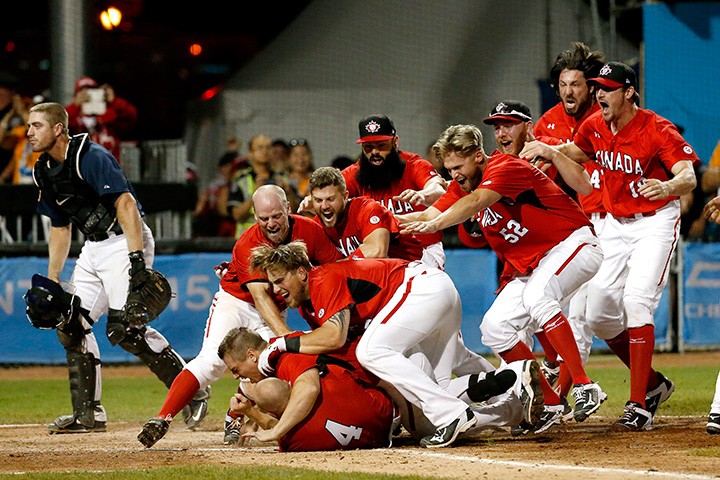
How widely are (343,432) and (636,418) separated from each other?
6.75 ft

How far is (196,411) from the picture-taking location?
7.52 metres

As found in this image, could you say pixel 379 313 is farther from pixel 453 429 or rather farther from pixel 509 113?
pixel 509 113

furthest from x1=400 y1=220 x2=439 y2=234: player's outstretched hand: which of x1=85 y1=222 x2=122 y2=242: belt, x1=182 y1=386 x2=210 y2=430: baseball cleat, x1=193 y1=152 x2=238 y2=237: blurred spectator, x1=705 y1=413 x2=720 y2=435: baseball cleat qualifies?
x1=193 y1=152 x2=238 y2=237: blurred spectator

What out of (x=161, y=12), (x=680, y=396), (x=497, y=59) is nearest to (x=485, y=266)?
(x=680, y=396)

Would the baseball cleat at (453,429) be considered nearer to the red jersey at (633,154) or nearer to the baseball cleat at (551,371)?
the baseball cleat at (551,371)

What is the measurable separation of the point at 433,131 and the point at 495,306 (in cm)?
990

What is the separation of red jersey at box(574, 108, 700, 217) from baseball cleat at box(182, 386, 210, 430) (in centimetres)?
343

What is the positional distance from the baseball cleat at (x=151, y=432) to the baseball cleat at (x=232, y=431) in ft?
1.78

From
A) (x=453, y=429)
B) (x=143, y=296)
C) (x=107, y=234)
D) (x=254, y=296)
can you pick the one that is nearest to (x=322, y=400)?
(x=453, y=429)

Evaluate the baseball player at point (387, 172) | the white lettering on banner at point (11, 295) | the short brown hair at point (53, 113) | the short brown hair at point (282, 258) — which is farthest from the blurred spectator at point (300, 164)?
the short brown hair at point (282, 258)

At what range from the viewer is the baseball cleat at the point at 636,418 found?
21.3ft

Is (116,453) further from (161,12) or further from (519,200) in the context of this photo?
(161,12)

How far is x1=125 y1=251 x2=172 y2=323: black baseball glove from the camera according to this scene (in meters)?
7.15

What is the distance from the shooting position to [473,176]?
6586 millimetres
